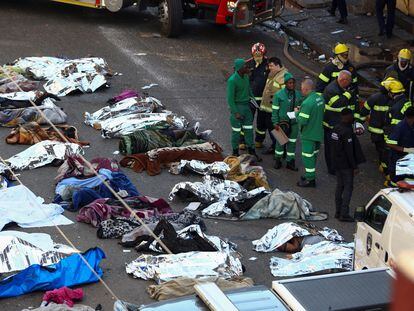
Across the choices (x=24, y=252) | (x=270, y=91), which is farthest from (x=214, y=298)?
(x=270, y=91)

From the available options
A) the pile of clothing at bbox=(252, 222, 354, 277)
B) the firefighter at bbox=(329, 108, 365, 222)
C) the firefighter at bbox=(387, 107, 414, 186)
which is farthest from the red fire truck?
the pile of clothing at bbox=(252, 222, 354, 277)

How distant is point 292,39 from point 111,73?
5403 millimetres

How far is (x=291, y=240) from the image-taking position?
9617 mm

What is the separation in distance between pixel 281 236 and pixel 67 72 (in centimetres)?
714

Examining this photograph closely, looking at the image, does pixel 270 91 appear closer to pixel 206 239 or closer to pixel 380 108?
pixel 380 108

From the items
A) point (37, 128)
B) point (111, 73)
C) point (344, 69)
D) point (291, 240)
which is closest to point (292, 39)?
point (111, 73)

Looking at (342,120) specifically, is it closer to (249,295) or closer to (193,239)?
(193,239)

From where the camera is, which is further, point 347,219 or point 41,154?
point 41,154

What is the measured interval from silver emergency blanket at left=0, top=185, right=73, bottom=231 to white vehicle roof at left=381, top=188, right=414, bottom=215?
4.21 metres

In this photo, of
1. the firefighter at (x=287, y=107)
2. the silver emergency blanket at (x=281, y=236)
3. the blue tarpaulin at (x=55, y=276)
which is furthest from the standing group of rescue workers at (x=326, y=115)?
the blue tarpaulin at (x=55, y=276)

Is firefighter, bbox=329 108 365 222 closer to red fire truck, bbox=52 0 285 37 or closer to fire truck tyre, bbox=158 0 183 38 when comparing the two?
red fire truck, bbox=52 0 285 37

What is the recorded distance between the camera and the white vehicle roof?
7070 mm

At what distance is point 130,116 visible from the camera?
44.2ft

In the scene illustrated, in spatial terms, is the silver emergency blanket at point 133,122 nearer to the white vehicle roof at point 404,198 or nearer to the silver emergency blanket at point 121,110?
the silver emergency blanket at point 121,110
